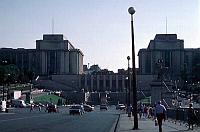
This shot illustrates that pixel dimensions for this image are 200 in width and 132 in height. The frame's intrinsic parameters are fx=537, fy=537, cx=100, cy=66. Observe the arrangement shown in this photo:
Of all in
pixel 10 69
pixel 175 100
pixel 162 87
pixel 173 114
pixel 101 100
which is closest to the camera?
pixel 173 114

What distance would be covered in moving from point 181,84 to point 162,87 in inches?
4378

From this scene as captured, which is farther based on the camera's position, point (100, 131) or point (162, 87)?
point (162, 87)

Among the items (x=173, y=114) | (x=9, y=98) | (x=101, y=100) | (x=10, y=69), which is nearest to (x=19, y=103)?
(x=9, y=98)

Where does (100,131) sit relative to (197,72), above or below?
below

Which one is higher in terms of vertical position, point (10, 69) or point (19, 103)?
point (10, 69)

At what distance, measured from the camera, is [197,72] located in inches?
5763

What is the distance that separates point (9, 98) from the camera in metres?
138

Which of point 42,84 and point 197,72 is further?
point 42,84

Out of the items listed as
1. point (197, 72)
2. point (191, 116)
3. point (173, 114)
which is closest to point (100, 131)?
point (191, 116)

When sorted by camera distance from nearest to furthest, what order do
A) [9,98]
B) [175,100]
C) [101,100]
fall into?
[175,100], [9,98], [101,100]

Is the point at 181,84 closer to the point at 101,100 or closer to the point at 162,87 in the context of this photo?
the point at 101,100

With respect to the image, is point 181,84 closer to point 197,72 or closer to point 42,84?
point 197,72

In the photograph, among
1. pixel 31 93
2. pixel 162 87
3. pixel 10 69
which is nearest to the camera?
pixel 162 87

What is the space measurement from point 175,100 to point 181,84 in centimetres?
10634
